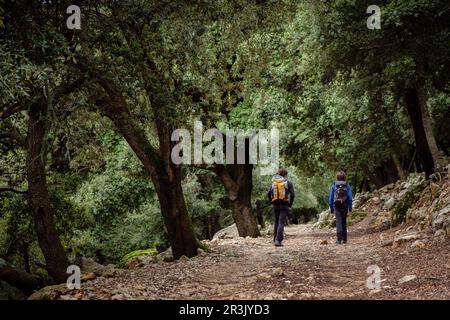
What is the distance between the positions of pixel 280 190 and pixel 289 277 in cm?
548

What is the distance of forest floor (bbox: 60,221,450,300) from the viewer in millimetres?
8219

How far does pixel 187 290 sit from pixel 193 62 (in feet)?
19.0

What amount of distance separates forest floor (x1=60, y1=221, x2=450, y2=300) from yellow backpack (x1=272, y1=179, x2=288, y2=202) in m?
1.63

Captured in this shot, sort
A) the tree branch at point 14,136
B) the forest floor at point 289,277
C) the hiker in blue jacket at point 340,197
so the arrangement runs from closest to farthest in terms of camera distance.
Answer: the forest floor at point 289,277 < the tree branch at point 14,136 < the hiker in blue jacket at point 340,197

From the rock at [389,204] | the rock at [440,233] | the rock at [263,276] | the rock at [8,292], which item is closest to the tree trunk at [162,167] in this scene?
the rock at [263,276]

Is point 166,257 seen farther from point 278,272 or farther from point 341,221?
point 341,221

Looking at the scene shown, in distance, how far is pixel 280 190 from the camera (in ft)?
49.2

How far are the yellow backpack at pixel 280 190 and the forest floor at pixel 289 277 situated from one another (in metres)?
1.63

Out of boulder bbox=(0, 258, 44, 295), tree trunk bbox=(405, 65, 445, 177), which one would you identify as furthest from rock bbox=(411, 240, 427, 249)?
boulder bbox=(0, 258, 44, 295)

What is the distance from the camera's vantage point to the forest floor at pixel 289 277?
8.22 metres

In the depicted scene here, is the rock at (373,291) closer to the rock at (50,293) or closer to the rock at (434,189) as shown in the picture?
the rock at (50,293)

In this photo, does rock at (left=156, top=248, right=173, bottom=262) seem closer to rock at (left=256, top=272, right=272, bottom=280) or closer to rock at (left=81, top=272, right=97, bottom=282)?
rock at (left=81, top=272, right=97, bottom=282)

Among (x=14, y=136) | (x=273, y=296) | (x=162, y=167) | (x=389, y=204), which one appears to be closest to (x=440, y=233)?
(x=273, y=296)
